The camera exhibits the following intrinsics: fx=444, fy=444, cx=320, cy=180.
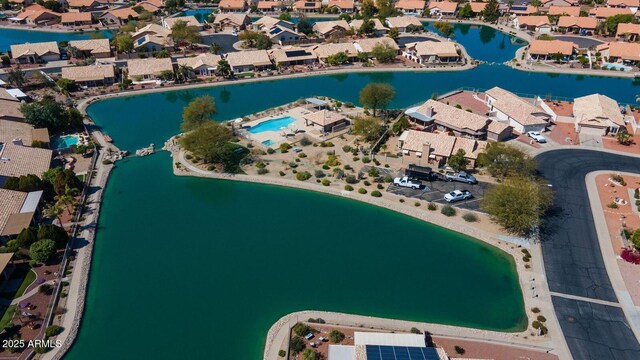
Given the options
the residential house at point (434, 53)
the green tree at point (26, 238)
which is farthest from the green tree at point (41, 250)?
the residential house at point (434, 53)

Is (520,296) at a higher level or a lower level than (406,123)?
lower

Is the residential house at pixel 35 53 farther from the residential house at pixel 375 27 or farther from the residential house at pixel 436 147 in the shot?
the residential house at pixel 436 147

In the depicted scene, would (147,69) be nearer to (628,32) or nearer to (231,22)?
(231,22)

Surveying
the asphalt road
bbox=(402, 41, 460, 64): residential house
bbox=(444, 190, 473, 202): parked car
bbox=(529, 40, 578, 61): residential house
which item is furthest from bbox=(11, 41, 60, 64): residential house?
bbox=(529, 40, 578, 61): residential house

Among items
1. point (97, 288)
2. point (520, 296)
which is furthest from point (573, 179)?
point (97, 288)

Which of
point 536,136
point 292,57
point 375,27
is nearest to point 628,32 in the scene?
point 375,27

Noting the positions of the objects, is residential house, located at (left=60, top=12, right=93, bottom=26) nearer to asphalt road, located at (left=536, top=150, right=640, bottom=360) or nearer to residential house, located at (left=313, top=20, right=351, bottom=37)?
residential house, located at (left=313, top=20, right=351, bottom=37)

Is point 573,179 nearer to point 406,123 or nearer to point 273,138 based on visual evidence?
point 406,123
